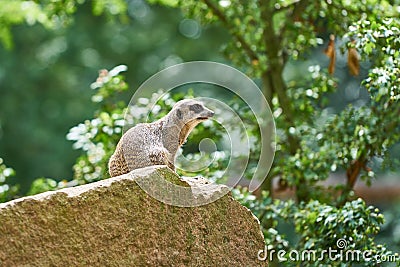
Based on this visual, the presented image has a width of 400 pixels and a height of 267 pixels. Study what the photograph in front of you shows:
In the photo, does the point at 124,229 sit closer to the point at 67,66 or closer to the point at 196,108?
the point at 196,108

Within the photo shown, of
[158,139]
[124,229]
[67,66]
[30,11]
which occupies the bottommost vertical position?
[124,229]

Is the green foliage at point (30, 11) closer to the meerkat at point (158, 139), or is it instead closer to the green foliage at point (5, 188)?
the green foliage at point (5, 188)

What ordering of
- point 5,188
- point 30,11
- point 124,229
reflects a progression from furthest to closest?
point 30,11 → point 5,188 → point 124,229

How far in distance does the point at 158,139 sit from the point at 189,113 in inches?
4.4

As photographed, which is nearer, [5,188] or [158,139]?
[158,139]

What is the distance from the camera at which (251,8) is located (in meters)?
3.34

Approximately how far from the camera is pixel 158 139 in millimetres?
2146

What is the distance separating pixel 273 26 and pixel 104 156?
996 mm

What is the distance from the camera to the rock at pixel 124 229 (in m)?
1.83

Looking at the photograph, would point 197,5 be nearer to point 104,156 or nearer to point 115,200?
point 104,156

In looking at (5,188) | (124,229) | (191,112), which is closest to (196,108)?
(191,112)

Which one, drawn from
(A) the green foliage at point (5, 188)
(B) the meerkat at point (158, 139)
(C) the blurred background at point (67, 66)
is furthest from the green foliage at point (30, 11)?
(C) the blurred background at point (67, 66)

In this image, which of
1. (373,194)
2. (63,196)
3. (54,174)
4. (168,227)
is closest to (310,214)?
(168,227)

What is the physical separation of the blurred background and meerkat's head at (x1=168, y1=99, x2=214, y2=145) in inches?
183
